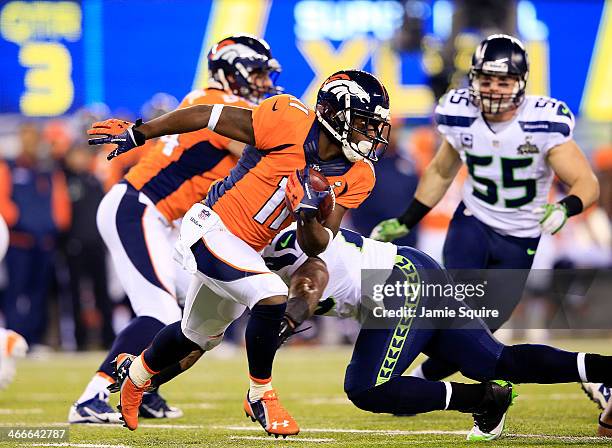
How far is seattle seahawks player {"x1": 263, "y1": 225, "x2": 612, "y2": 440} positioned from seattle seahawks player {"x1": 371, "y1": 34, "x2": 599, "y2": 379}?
51.6 inches

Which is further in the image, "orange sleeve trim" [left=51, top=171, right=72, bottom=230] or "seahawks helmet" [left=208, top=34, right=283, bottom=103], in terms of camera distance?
"orange sleeve trim" [left=51, top=171, right=72, bottom=230]

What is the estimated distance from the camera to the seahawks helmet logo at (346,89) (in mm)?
4949

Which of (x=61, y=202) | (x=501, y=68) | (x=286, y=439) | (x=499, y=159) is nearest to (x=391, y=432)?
(x=286, y=439)

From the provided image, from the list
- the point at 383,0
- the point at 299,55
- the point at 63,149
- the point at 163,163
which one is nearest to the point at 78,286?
the point at 63,149

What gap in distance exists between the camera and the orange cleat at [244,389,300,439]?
15.9ft

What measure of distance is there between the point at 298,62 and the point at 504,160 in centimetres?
681

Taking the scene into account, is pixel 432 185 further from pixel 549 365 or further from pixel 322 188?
pixel 322 188

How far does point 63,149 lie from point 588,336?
18.7 feet

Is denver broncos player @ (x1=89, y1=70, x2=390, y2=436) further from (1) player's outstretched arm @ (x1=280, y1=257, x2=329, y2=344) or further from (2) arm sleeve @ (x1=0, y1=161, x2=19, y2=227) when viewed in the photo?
(2) arm sleeve @ (x1=0, y1=161, x2=19, y2=227)

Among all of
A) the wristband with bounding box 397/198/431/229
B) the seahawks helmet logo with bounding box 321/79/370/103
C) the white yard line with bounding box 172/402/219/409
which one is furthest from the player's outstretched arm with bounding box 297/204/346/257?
the white yard line with bounding box 172/402/219/409

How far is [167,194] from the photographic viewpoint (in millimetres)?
6398

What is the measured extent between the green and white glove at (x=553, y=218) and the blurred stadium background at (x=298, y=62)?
5820 millimetres

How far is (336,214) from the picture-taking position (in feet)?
16.2

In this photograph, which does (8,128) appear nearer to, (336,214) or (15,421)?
(15,421)
